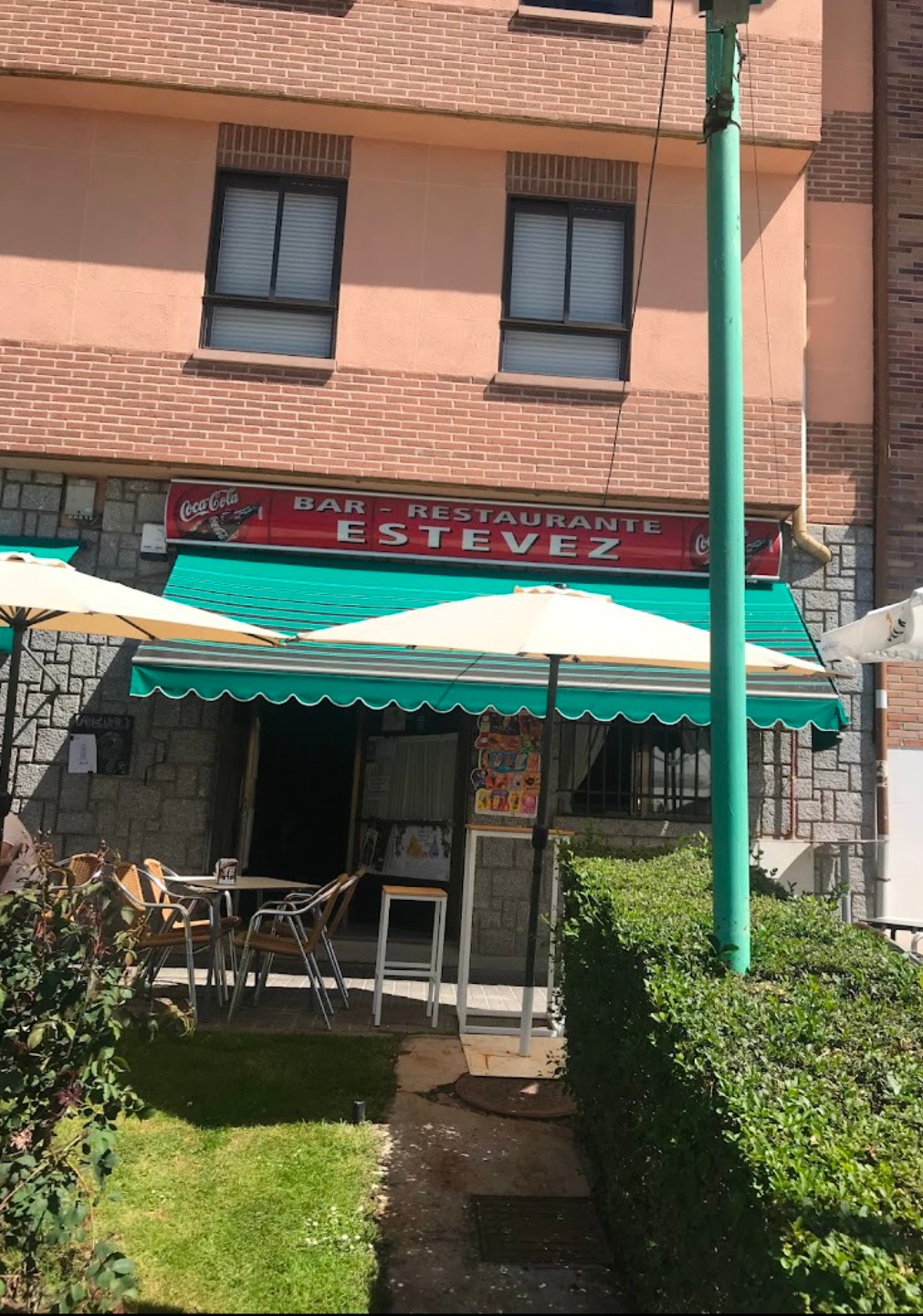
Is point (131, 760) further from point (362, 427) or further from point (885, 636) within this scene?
point (885, 636)

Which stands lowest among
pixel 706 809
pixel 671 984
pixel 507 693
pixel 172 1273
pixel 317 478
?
pixel 172 1273

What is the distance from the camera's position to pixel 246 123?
10.3 metres

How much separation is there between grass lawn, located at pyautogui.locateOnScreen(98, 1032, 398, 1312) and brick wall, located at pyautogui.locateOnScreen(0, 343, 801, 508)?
5524mm

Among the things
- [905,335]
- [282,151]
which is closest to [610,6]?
[282,151]

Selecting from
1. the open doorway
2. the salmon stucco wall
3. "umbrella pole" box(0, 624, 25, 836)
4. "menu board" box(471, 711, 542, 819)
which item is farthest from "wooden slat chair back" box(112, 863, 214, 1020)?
the salmon stucco wall

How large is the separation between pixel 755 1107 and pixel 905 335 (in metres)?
10.4

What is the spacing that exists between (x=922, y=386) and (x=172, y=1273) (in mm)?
10609

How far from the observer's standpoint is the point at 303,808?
42.4ft

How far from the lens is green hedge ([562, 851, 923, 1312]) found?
203 cm

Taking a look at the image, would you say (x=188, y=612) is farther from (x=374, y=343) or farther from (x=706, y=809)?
(x=706, y=809)

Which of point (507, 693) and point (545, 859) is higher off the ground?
point (507, 693)

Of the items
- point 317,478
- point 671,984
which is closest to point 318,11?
point 317,478

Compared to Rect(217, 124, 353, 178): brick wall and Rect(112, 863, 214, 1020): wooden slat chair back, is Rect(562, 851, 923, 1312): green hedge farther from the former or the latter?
Rect(217, 124, 353, 178): brick wall

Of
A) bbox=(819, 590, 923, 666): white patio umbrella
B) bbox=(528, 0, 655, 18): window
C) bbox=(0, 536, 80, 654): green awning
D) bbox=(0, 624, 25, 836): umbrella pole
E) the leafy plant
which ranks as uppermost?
bbox=(528, 0, 655, 18): window
